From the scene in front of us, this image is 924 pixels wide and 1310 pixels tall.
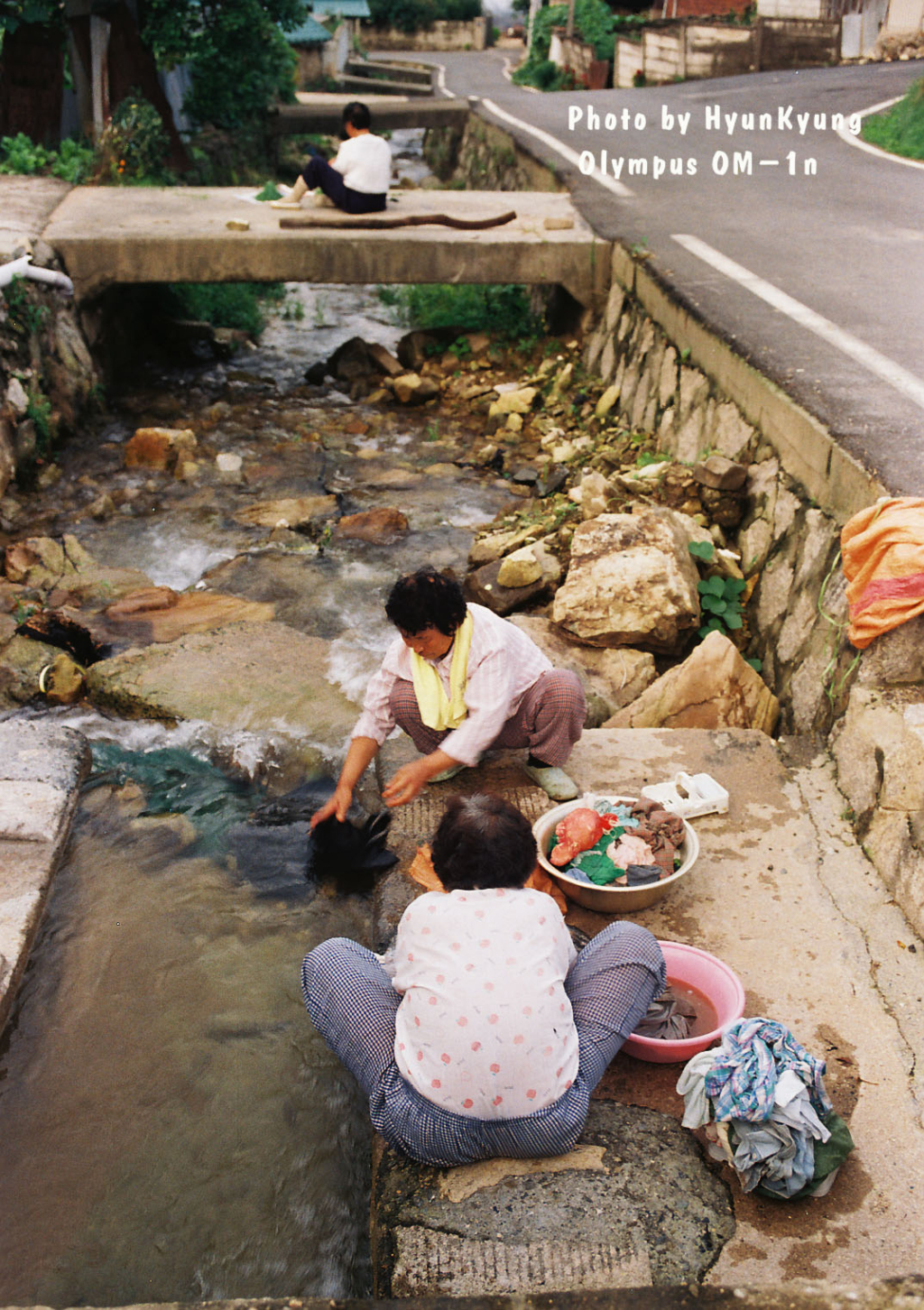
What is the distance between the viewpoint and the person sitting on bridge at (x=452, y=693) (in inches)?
136

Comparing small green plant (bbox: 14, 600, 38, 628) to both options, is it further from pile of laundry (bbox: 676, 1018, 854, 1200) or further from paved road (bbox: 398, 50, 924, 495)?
pile of laundry (bbox: 676, 1018, 854, 1200)

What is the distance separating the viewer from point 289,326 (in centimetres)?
1235

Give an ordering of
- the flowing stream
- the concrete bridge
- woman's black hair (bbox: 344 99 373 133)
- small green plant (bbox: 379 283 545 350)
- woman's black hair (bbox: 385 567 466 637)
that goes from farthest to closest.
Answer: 1. small green plant (bbox: 379 283 545 350)
2. woman's black hair (bbox: 344 99 373 133)
3. the concrete bridge
4. woman's black hair (bbox: 385 567 466 637)
5. the flowing stream

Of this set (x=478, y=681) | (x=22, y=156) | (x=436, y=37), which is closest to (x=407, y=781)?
(x=478, y=681)

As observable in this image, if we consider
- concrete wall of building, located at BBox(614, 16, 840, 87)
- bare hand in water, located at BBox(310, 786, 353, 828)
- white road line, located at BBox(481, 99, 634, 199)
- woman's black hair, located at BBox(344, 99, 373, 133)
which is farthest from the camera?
concrete wall of building, located at BBox(614, 16, 840, 87)

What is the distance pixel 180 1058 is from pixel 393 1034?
1223mm

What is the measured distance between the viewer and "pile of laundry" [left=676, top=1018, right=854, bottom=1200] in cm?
248

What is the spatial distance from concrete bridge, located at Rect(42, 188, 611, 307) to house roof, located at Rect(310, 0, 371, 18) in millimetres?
29363

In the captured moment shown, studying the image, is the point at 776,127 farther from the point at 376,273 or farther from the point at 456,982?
the point at 456,982

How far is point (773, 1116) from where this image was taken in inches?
98.0

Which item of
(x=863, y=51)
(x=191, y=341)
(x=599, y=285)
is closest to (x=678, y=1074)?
(x=599, y=285)

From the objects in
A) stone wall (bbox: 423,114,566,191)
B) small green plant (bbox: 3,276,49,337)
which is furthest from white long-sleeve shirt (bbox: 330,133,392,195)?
small green plant (bbox: 3,276,49,337)

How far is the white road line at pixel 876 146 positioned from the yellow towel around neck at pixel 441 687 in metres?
10.7

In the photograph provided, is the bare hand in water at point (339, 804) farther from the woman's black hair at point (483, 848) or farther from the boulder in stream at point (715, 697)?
the boulder in stream at point (715, 697)
